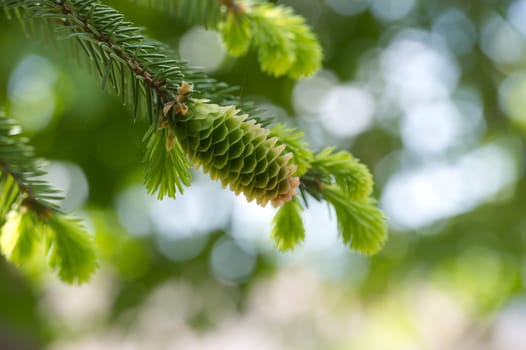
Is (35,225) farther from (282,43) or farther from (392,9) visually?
(392,9)

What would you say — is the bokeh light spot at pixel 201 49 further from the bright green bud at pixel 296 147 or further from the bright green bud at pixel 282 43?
the bright green bud at pixel 296 147

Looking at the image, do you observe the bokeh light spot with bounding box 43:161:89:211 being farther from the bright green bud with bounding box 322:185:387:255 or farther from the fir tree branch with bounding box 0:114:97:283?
the bright green bud with bounding box 322:185:387:255

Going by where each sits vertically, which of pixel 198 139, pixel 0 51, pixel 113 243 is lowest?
pixel 113 243

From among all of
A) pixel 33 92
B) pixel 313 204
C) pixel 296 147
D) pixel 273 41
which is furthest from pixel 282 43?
pixel 33 92

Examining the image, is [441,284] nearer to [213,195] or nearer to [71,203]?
[213,195]

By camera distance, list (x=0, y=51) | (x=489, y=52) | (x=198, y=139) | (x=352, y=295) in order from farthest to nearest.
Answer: (x=352, y=295), (x=489, y=52), (x=0, y=51), (x=198, y=139)

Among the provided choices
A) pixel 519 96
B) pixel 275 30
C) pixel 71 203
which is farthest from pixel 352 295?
pixel 275 30

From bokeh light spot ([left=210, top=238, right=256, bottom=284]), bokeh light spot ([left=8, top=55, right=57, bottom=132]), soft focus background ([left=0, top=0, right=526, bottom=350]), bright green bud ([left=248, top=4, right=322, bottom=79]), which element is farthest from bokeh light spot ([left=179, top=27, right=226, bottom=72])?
bright green bud ([left=248, top=4, right=322, bottom=79])

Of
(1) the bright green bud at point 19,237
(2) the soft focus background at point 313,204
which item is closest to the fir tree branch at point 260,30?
(1) the bright green bud at point 19,237
